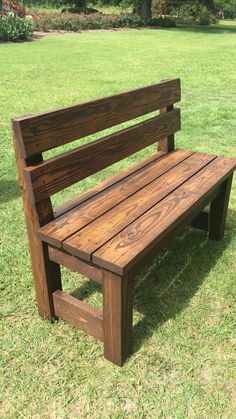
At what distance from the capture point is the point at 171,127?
11.1 feet

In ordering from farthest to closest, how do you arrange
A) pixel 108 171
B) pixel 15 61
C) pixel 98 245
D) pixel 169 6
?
pixel 169 6, pixel 15 61, pixel 108 171, pixel 98 245

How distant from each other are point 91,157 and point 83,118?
253 mm

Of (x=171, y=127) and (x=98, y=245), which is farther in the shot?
(x=171, y=127)

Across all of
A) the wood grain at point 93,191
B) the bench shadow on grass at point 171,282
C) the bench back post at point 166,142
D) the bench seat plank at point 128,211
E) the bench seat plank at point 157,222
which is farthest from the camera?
the bench back post at point 166,142

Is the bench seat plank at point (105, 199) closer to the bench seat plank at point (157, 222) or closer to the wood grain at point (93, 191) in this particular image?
the wood grain at point (93, 191)

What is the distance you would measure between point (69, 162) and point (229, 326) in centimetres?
143

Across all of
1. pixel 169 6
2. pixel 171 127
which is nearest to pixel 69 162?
pixel 171 127

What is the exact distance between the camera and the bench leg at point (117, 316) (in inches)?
77.6

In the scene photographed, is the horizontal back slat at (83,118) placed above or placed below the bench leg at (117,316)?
above

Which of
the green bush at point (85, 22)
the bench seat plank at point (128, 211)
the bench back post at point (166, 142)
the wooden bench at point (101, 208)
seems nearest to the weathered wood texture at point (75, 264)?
the wooden bench at point (101, 208)

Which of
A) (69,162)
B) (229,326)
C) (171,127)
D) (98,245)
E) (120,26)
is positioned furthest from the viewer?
(120,26)

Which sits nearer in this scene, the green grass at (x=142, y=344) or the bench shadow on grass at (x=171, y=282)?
the green grass at (x=142, y=344)

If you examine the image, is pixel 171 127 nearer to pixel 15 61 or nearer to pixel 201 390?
pixel 201 390

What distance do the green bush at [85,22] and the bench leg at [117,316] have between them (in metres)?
24.7
